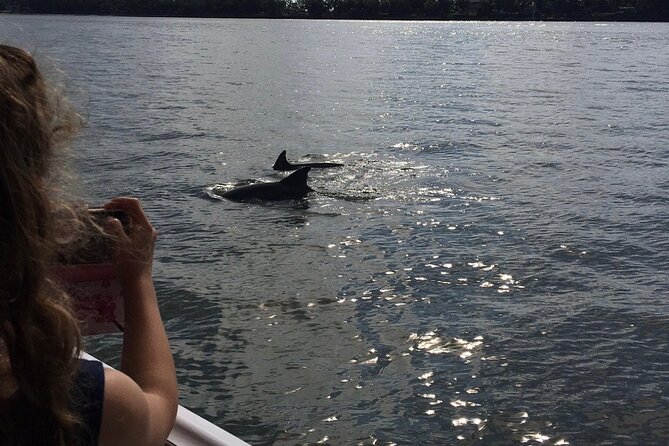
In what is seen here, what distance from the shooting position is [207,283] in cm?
911

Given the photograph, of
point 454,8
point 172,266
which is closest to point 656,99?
point 172,266

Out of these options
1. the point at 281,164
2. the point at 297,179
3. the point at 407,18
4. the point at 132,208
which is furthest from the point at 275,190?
the point at 407,18

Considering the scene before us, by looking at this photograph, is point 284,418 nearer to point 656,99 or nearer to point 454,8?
point 656,99

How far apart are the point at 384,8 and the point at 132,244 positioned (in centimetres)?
18605

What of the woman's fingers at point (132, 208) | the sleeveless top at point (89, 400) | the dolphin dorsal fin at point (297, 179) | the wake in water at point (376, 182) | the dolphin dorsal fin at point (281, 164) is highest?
the woman's fingers at point (132, 208)

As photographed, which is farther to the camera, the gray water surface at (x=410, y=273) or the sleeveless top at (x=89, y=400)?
the gray water surface at (x=410, y=273)

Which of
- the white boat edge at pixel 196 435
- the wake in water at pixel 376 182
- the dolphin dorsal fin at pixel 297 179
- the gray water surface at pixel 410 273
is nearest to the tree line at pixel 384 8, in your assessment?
the gray water surface at pixel 410 273

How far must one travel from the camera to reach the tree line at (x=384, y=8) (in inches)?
6284

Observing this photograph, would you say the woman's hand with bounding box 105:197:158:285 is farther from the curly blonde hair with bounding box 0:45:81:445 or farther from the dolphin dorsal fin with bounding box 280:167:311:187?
the dolphin dorsal fin with bounding box 280:167:311:187

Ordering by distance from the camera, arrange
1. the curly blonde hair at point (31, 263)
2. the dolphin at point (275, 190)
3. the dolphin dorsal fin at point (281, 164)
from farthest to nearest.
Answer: the dolphin dorsal fin at point (281, 164) < the dolphin at point (275, 190) < the curly blonde hair at point (31, 263)

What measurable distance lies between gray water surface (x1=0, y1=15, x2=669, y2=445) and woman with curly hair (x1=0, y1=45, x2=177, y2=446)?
0.57m

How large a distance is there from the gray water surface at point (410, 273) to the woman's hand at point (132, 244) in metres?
0.43

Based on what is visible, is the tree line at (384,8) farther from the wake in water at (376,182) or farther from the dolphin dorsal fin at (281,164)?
the dolphin dorsal fin at (281,164)

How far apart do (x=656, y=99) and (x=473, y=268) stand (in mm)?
21857
